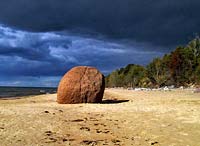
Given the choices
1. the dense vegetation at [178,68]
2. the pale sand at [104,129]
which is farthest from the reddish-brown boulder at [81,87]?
the dense vegetation at [178,68]

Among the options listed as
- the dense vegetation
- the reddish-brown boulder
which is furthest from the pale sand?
the dense vegetation

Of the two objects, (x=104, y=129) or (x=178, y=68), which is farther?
(x=178, y=68)

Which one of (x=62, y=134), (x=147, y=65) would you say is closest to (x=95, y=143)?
(x=62, y=134)

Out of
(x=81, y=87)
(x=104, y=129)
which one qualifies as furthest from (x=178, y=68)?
(x=104, y=129)

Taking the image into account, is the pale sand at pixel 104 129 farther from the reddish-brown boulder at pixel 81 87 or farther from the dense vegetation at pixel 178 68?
the dense vegetation at pixel 178 68

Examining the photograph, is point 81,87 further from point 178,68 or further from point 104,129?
point 178,68

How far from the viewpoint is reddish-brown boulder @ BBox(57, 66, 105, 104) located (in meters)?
22.6

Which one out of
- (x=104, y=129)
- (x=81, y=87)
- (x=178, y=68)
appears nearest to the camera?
(x=104, y=129)

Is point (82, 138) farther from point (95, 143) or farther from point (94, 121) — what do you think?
point (94, 121)

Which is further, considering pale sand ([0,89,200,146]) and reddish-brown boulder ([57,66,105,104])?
reddish-brown boulder ([57,66,105,104])

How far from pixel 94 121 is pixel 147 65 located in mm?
81260

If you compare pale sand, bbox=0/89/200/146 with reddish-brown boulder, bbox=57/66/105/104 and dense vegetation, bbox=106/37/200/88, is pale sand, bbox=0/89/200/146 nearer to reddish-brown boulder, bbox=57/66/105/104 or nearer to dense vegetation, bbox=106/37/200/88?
reddish-brown boulder, bbox=57/66/105/104

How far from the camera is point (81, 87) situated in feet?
74.1

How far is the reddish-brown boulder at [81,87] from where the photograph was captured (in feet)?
74.3
